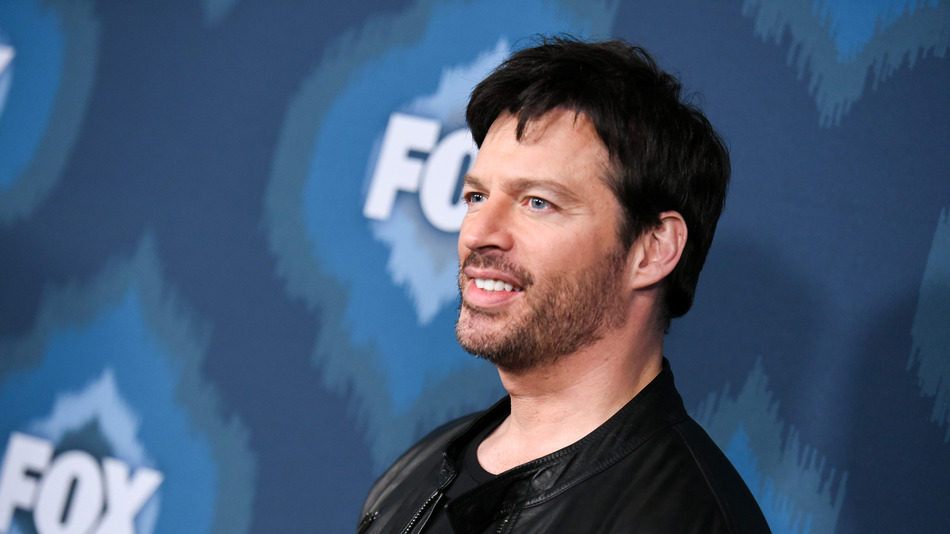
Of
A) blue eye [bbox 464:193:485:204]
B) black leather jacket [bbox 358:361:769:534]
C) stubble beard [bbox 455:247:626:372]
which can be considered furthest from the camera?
blue eye [bbox 464:193:485:204]

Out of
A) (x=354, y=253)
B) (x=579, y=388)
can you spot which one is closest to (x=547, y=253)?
(x=579, y=388)

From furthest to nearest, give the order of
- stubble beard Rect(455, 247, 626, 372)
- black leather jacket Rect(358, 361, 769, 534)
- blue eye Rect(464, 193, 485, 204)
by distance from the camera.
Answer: blue eye Rect(464, 193, 485, 204)
stubble beard Rect(455, 247, 626, 372)
black leather jacket Rect(358, 361, 769, 534)

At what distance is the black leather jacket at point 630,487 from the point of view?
0.94m

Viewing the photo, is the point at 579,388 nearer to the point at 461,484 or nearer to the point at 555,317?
the point at 555,317

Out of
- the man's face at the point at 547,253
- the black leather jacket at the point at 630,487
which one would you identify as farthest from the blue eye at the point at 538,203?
the black leather jacket at the point at 630,487

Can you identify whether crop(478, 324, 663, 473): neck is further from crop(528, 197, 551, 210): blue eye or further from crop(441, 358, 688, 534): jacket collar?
crop(528, 197, 551, 210): blue eye

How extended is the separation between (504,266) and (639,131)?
245 millimetres

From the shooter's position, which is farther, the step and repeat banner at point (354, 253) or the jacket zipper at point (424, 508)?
the step and repeat banner at point (354, 253)

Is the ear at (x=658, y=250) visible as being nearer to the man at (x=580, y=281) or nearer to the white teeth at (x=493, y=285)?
the man at (x=580, y=281)

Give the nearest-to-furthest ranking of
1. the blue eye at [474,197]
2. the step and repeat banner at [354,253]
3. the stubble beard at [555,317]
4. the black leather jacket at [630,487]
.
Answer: the black leather jacket at [630,487] → the stubble beard at [555,317] → the blue eye at [474,197] → the step and repeat banner at [354,253]

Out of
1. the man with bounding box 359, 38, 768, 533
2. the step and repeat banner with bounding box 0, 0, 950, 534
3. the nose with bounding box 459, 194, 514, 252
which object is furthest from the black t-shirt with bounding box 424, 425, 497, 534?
the step and repeat banner with bounding box 0, 0, 950, 534

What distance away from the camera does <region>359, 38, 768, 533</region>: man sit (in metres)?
1.03

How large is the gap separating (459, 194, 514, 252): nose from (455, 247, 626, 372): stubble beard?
0.02 metres

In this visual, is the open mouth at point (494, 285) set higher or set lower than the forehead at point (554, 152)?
lower
